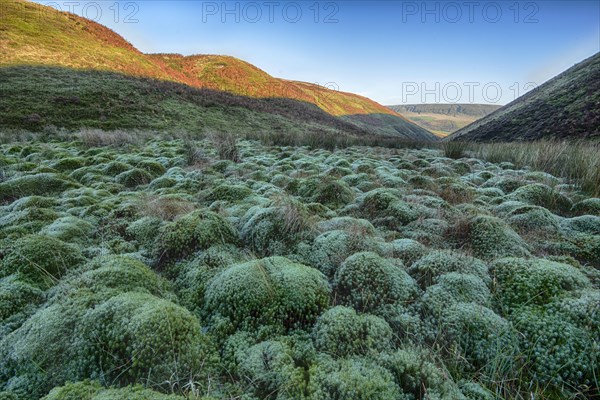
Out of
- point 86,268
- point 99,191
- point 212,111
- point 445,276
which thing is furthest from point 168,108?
point 445,276

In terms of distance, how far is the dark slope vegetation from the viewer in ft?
64.1

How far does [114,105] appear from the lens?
23.3 metres

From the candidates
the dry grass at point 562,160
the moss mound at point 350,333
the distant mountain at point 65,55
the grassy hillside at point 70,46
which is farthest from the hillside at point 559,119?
the grassy hillside at point 70,46

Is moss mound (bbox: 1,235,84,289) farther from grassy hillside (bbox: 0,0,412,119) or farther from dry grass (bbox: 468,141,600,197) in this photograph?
grassy hillside (bbox: 0,0,412,119)

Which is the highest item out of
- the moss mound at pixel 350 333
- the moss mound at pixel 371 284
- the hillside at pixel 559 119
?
the hillside at pixel 559 119

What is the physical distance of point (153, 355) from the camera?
1.95 metres

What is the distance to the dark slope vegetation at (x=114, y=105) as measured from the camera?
1953 cm

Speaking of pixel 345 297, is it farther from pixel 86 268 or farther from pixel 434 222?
pixel 86 268

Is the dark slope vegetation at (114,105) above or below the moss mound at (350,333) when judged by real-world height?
above

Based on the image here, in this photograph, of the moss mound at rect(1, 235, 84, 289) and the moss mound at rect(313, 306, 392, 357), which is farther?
the moss mound at rect(1, 235, 84, 289)

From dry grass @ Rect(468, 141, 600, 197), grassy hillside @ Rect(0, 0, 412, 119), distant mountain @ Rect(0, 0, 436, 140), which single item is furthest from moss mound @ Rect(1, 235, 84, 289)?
grassy hillside @ Rect(0, 0, 412, 119)

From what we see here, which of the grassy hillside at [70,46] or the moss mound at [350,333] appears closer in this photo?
the moss mound at [350,333]

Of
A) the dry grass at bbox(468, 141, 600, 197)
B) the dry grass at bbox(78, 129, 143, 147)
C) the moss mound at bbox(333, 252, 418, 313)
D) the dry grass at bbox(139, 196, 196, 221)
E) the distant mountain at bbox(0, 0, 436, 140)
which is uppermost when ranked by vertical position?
the distant mountain at bbox(0, 0, 436, 140)

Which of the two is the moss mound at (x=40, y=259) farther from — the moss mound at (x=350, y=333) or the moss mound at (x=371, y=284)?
the moss mound at (x=371, y=284)
